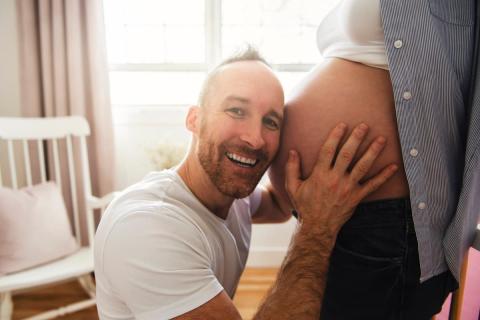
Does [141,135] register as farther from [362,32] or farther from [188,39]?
[362,32]

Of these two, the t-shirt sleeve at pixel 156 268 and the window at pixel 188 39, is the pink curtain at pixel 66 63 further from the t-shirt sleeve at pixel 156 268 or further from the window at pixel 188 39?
the t-shirt sleeve at pixel 156 268

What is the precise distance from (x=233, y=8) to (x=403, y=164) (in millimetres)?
1926

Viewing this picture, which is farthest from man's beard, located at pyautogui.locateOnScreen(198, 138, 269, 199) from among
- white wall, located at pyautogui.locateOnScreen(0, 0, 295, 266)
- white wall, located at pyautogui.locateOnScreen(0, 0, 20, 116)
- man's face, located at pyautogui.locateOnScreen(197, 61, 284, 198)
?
white wall, located at pyautogui.locateOnScreen(0, 0, 20, 116)

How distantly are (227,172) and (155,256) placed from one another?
10.9 inches

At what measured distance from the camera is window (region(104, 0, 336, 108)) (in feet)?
7.65

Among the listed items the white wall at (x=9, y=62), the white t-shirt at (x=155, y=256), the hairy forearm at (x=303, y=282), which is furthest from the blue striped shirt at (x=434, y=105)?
the white wall at (x=9, y=62)

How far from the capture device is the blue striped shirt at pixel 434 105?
2.28 feet

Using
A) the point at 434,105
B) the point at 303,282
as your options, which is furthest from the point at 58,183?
the point at 434,105

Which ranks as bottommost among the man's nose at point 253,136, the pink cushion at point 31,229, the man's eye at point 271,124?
the pink cushion at point 31,229

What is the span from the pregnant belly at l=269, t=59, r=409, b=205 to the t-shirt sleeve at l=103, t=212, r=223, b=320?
1.08 feet

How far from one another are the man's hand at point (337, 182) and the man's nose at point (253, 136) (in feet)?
0.46

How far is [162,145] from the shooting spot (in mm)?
1885

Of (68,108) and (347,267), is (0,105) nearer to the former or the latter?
(68,108)

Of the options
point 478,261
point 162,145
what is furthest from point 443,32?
point 162,145
